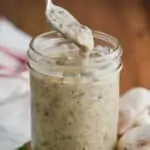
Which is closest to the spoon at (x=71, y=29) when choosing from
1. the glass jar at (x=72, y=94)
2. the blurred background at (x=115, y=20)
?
the glass jar at (x=72, y=94)

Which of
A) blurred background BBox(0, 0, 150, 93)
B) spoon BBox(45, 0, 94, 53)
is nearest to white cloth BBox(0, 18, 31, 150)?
blurred background BBox(0, 0, 150, 93)

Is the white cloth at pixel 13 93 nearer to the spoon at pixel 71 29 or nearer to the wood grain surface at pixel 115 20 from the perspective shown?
the wood grain surface at pixel 115 20

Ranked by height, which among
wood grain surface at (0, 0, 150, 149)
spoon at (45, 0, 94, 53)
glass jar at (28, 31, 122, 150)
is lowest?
wood grain surface at (0, 0, 150, 149)

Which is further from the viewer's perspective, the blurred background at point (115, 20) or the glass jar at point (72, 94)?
the blurred background at point (115, 20)

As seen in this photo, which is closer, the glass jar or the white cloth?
the glass jar

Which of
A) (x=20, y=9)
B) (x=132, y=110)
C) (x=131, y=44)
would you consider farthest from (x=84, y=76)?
(x=20, y=9)

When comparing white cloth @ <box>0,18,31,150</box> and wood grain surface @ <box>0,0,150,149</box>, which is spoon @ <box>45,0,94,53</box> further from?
wood grain surface @ <box>0,0,150,149</box>

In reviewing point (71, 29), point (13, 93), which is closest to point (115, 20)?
point (13, 93)

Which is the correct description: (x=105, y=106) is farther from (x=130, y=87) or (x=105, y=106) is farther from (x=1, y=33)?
(x=1, y=33)
